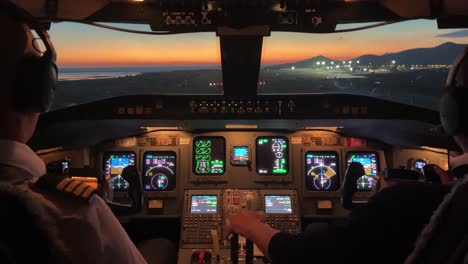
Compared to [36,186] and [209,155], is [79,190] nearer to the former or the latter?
[36,186]

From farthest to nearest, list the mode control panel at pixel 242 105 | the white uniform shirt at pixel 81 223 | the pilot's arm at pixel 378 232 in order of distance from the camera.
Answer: the mode control panel at pixel 242 105 < the pilot's arm at pixel 378 232 < the white uniform shirt at pixel 81 223

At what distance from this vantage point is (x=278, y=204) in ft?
12.4

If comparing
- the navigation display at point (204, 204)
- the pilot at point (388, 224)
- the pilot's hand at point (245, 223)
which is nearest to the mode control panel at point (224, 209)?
the navigation display at point (204, 204)

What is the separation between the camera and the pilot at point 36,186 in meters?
0.79

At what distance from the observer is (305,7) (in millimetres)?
2807

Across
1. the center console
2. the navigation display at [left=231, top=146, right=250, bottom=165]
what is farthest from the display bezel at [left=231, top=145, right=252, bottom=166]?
the center console

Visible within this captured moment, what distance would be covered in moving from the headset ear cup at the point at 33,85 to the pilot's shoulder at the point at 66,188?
18 cm

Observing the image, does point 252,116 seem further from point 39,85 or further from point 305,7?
point 39,85

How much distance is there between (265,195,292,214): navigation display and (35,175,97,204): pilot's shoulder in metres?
2.99

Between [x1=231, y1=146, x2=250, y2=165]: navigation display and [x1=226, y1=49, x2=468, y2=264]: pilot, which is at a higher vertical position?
[x1=226, y1=49, x2=468, y2=264]: pilot

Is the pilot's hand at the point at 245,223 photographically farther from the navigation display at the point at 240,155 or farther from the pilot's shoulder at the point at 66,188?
the navigation display at the point at 240,155

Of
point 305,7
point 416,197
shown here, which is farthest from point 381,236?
point 305,7

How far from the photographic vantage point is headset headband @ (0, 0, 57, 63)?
0.94 m

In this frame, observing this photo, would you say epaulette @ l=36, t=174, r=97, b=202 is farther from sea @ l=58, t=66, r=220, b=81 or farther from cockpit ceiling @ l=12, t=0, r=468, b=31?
sea @ l=58, t=66, r=220, b=81
